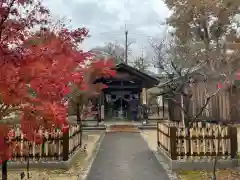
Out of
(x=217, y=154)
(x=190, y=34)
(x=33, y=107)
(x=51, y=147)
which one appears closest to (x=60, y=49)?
(x=33, y=107)

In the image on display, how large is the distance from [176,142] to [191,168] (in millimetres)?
863

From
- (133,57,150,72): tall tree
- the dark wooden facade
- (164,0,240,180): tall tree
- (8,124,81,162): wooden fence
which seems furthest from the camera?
(133,57,150,72): tall tree

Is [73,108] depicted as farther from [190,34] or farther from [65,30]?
[190,34]

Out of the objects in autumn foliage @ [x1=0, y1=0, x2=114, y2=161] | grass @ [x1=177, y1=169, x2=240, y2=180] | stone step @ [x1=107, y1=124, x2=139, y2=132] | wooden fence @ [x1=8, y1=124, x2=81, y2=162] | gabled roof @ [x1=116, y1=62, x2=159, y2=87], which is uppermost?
gabled roof @ [x1=116, y1=62, x2=159, y2=87]

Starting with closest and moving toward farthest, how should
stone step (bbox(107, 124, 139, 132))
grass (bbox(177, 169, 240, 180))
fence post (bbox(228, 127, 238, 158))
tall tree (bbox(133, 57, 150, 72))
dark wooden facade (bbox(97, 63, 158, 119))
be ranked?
grass (bbox(177, 169, 240, 180)), fence post (bbox(228, 127, 238, 158)), stone step (bbox(107, 124, 139, 132)), dark wooden facade (bbox(97, 63, 158, 119)), tall tree (bbox(133, 57, 150, 72))

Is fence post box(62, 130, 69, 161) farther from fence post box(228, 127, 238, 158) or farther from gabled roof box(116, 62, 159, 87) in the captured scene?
gabled roof box(116, 62, 159, 87)

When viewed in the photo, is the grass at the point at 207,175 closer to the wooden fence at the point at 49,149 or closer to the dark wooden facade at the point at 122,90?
the wooden fence at the point at 49,149

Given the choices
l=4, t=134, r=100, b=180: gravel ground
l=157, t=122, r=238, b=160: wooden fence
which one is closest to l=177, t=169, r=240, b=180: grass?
l=157, t=122, r=238, b=160: wooden fence

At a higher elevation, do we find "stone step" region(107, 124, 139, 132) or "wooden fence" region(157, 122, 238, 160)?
"wooden fence" region(157, 122, 238, 160)

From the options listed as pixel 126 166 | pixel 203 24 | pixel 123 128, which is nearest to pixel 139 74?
pixel 123 128

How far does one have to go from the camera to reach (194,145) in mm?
9047

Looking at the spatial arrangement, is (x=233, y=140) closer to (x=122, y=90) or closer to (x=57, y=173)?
(x=57, y=173)

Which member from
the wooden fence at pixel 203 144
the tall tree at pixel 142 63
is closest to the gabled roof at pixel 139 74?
the wooden fence at pixel 203 144

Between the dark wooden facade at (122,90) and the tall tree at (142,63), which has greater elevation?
the tall tree at (142,63)
